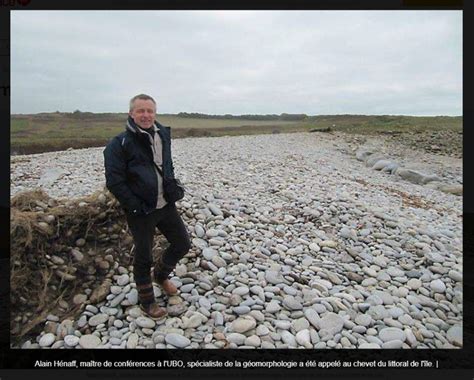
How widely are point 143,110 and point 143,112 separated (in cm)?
2

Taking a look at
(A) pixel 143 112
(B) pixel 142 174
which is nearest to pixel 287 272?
(B) pixel 142 174

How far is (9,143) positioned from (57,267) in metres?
1.57

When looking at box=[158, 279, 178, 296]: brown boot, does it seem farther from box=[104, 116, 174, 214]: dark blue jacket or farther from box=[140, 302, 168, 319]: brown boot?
box=[104, 116, 174, 214]: dark blue jacket

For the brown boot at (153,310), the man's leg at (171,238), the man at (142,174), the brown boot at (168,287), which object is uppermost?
the man at (142,174)

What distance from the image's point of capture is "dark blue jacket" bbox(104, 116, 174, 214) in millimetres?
3193

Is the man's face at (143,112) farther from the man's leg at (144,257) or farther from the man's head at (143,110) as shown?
the man's leg at (144,257)

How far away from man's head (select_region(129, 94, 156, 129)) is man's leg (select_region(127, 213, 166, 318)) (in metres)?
0.88

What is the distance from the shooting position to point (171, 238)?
379 cm

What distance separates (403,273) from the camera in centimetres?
475

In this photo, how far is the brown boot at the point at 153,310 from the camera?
12.6ft

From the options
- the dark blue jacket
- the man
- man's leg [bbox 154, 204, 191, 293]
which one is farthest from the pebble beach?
the dark blue jacket

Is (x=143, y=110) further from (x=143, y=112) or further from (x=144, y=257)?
(x=144, y=257)

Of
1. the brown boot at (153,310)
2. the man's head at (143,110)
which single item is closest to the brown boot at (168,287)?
the brown boot at (153,310)
